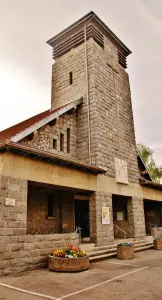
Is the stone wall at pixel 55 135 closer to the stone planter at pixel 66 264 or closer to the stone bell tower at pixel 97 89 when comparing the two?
the stone bell tower at pixel 97 89

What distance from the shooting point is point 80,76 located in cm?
1453

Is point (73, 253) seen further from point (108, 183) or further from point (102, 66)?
point (102, 66)

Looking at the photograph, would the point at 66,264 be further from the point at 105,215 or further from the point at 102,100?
the point at 102,100

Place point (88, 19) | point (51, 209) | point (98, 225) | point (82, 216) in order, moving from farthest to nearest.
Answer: point (88, 19) → point (82, 216) → point (51, 209) → point (98, 225)

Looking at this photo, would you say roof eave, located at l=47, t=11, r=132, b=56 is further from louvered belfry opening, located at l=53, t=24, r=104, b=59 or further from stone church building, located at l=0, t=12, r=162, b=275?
louvered belfry opening, located at l=53, t=24, r=104, b=59

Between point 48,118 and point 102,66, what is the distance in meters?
5.62

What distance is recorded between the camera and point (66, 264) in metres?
7.20

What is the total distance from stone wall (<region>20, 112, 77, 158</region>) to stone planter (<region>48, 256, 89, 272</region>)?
16.8 ft

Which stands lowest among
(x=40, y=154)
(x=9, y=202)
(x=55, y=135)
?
(x=9, y=202)

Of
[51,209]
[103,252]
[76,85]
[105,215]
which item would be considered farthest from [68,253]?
[76,85]

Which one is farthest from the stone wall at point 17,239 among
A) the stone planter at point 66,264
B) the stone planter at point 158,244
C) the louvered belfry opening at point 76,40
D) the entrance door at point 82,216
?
the louvered belfry opening at point 76,40

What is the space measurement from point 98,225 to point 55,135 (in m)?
4.90

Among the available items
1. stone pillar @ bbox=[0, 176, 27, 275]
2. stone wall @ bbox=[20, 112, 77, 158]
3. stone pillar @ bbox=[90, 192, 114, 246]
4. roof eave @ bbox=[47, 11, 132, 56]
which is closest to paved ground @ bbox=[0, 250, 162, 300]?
stone pillar @ bbox=[0, 176, 27, 275]

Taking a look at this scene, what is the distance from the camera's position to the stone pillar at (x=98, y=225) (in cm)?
1084
